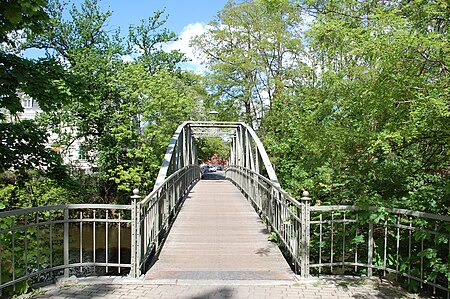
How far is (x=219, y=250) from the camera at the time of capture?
19.8 ft

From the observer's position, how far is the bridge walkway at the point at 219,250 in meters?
4.87

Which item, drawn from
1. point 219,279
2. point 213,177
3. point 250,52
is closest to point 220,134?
point 250,52

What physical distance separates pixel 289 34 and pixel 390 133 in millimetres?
15876

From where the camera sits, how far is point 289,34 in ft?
62.3

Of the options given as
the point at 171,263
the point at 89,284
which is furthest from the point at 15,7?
the point at 171,263

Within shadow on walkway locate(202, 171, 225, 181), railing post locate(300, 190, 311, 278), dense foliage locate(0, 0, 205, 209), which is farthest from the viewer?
shadow on walkway locate(202, 171, 225, 181)

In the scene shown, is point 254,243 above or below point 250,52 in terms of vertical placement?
below

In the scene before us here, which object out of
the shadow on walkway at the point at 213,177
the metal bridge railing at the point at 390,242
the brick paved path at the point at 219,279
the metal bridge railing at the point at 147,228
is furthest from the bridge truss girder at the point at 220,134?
the shadow on walkway at the point at 213,177

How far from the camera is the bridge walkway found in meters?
4.87

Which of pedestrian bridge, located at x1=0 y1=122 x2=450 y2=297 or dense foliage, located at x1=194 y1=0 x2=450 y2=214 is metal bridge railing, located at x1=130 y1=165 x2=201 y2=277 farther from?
dense foliage, located at x1=194 y1=0 x2=450 y2=214

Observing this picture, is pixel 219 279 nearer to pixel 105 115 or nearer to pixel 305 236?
pixel 305 236

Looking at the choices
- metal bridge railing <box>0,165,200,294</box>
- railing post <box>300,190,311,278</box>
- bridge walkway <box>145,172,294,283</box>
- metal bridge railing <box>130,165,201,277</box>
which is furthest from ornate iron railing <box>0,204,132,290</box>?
railing post <box>300,190,311,278</box>

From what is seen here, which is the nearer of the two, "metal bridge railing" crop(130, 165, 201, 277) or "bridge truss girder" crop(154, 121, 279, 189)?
"metal bridge railing" crop(130, 165, 201, 277)

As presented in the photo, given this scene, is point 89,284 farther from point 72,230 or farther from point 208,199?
point 72,230
